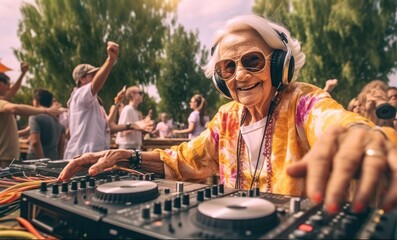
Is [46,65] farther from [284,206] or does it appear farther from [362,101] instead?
[284,206]

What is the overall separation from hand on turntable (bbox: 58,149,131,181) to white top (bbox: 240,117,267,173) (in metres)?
0.59

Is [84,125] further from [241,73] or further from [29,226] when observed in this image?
[29,226]

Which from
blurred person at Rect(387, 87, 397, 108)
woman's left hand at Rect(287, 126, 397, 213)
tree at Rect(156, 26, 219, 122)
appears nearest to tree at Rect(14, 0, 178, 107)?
tree at Rect(156, 26, 219, 122)

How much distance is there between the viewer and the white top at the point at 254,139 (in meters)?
1.51

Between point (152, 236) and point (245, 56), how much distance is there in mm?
935

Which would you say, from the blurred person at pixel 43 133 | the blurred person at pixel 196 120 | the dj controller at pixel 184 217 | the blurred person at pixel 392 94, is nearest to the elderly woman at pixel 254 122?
the dj controller at pixel 184 217

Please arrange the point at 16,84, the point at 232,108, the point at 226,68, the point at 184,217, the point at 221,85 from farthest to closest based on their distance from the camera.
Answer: the point at 16,84 → the point at 232,108 → the point at 221,85 → the point at 226,68 → the point at 184,217

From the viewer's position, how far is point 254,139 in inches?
60.2

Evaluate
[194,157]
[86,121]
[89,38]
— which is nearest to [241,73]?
[194,157]

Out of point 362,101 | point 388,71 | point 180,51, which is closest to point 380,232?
point 362,101

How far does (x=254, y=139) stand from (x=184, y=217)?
84 cm

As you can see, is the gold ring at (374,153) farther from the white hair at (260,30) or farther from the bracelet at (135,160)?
the bracelet at (135,160)

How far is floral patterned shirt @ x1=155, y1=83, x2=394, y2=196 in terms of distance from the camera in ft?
4.09

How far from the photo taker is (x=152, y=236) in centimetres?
65
